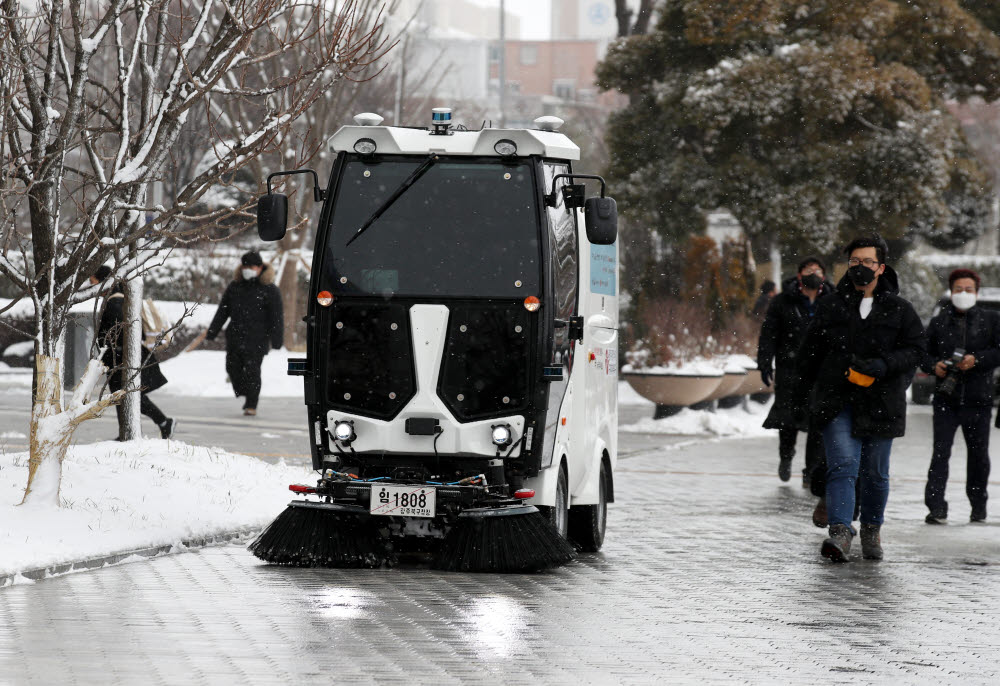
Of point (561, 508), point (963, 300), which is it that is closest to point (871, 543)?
point (561, 508)

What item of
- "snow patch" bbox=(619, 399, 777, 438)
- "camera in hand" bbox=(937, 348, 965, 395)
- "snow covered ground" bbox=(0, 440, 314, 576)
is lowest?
"snow patch" bbox=(619, 399, 777, 438)

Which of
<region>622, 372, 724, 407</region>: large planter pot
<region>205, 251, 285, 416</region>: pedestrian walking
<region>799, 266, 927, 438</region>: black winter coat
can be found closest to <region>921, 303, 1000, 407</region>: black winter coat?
<region>799, 266, 927, 438</region>: black winter coat

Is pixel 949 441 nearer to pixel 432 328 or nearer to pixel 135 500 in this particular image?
pixel 432 328

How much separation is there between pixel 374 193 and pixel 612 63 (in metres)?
23.6

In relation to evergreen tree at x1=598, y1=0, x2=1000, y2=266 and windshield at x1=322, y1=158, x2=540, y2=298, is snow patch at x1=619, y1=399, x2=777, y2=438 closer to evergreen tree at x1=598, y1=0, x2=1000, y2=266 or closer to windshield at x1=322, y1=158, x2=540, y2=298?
evergreen tree at x1=598, y1=0, x2=1000, y2=266

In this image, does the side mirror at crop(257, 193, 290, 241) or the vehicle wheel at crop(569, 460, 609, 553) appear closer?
the side mirror at crop(257, 193, 290, 241)

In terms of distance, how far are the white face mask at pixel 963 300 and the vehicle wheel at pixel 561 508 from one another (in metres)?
3.90

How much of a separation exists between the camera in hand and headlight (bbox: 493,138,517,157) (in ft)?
14.6

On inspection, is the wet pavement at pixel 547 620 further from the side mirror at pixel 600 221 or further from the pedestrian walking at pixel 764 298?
the pedestrian walking at pixel 764 298

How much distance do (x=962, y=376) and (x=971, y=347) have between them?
0.22 m

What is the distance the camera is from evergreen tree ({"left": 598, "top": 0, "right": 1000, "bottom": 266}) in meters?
29.4

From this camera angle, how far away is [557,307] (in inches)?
371

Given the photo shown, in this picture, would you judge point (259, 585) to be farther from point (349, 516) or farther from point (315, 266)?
point (315, 266)

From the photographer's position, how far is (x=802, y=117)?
97.8 ft
